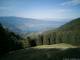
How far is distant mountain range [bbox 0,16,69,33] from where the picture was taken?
711cm

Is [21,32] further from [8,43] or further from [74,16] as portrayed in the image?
[74,16]

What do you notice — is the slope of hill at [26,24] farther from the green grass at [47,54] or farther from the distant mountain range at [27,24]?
the green grass at [47,54]

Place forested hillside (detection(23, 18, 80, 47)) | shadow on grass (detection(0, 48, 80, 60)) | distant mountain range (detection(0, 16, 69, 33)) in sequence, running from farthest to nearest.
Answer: distant mountain range (detection(0, 16, 69, 33)) → forested hillside (detection(23, 18, 80, 47)) → shadow on grass (detection(0, 48, 80, 60))

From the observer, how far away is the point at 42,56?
18.2ft

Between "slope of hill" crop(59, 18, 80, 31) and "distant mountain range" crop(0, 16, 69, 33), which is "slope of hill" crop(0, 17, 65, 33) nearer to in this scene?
"distant mountain range" crop(0, 16, 69, 33)

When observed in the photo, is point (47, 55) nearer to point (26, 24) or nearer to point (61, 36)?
point (61, 36)

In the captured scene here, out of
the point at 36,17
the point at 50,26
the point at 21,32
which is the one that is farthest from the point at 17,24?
the point at 50,26

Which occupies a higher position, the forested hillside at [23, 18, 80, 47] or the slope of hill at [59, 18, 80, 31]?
the slope of hill at [59, 18, 80, 31]

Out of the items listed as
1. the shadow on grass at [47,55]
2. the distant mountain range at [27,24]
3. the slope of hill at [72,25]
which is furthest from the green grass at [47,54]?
the distant mountain range at [27,24]

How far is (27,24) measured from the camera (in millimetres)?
7324

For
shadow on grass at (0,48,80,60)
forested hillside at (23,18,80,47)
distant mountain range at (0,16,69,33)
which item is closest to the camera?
shadow on grass at (0,48,80,60)

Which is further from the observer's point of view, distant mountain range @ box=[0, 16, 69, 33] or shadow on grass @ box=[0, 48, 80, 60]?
distant mountain range @ box=[0, 16, 69, 33]

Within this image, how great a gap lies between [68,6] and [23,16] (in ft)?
6.72

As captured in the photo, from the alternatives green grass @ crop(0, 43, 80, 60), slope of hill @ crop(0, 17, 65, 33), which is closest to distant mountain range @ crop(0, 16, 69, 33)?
slope of hill @ crop(0, 17, 65, 33)
